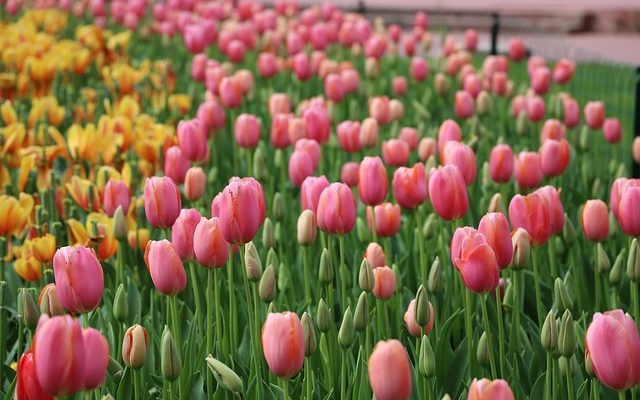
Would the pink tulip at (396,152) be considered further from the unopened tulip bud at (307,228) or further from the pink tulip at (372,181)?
the unopened tulip bud at (307,228)

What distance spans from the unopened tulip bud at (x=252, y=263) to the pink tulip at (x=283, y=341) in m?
0.50

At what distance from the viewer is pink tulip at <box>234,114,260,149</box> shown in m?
4.06

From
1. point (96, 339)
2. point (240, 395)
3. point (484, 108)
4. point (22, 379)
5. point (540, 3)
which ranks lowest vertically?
point (540, 3)

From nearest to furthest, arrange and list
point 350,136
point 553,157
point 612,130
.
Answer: point 553,157, point 350,136, point 612,130

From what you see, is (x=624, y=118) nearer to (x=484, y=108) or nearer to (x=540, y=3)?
(x=484, y=108)

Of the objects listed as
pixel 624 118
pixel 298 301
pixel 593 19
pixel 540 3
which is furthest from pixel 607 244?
pixel 540 3

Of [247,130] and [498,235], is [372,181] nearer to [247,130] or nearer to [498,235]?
[498,235]

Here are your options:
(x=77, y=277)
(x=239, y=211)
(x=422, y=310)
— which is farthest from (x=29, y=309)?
(x=422, y=310)

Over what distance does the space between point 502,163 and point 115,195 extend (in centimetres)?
124

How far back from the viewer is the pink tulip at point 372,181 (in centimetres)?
288

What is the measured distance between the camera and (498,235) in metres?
2.26

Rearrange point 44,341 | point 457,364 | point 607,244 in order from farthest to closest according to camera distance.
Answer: point 607,244
point 457,364
point 44,341

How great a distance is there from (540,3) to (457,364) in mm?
17780

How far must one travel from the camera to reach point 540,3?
63.7ft
